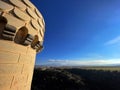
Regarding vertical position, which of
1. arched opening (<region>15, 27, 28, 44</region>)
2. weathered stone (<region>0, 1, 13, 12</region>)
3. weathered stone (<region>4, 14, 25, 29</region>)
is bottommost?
arched opening (<region>15, 27, 28, 44</region>)

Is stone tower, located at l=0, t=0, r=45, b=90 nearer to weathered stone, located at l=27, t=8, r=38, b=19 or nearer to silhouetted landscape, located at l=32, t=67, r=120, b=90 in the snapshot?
weathered stone, located at l=27, t=8, r=38, b=19

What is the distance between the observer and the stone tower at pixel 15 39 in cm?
138

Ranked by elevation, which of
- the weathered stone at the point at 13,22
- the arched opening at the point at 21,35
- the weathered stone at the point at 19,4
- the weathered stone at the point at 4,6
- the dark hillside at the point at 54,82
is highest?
the weathered stone at the point at 19,4

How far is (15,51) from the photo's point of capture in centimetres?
156

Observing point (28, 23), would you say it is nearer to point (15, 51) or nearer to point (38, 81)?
point (15, 51)

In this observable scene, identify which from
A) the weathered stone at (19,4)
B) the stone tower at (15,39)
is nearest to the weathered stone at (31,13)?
the stone tower at (15,39)

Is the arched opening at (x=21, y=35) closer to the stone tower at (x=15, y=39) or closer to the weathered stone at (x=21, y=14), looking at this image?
the stone tower at (x=15, y=39)

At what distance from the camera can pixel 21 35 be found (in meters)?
1.62

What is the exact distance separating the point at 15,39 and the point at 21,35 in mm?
100

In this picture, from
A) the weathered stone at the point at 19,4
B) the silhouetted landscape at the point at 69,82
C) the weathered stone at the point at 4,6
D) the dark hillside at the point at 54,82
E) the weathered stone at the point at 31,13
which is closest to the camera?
the weathered stone at the point at 4,6

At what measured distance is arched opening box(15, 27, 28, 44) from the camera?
1.57m

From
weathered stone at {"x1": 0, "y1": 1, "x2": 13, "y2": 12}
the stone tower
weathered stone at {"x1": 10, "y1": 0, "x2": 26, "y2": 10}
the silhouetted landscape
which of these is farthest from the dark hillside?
weathered stone at {"x1": 0, "y1": 1, "x2": 13, "y2": 12}

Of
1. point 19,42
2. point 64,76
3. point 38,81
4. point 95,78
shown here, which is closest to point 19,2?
point 19,42

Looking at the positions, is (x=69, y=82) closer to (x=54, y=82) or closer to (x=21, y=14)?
(x=54, y=82)
